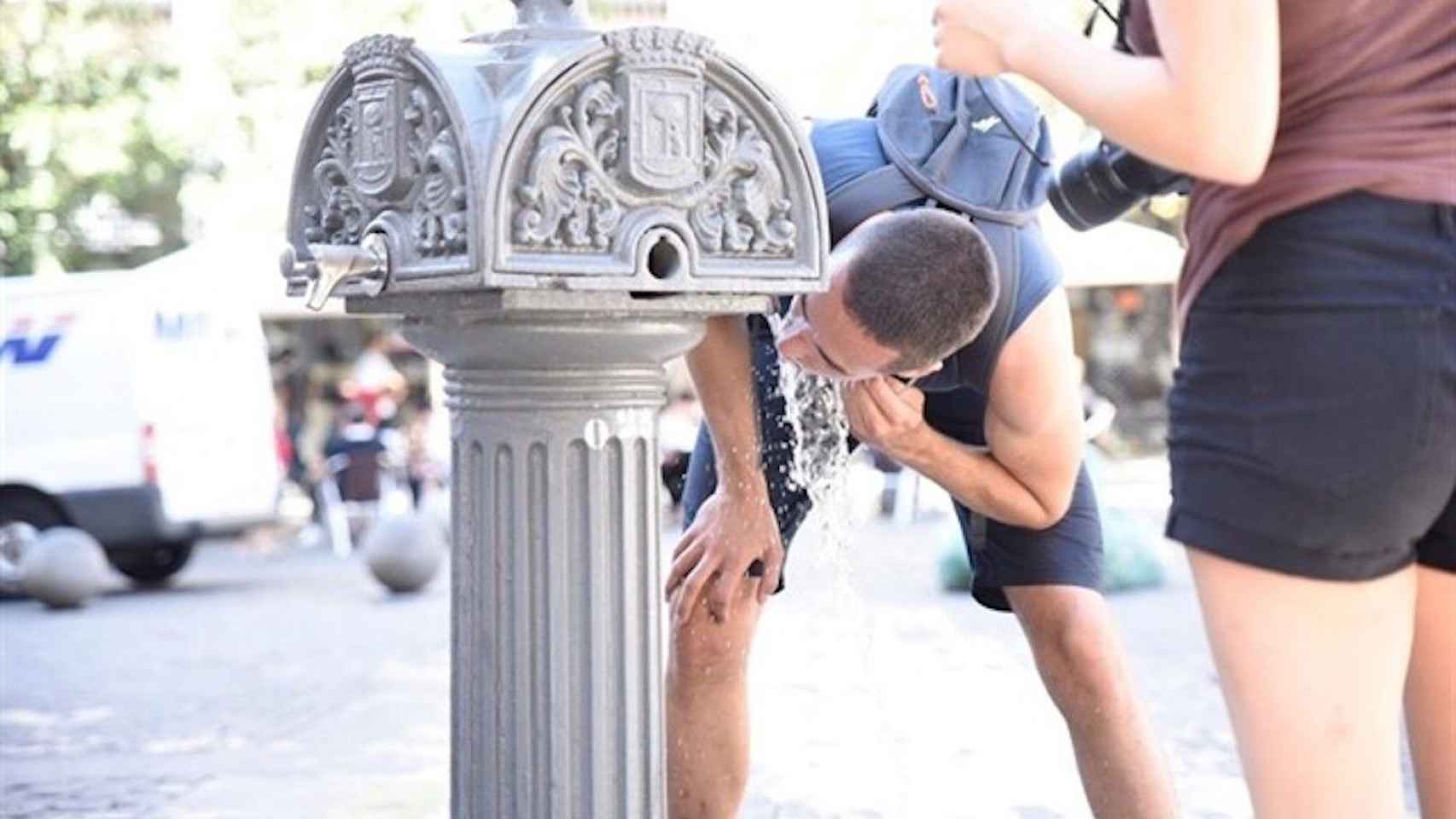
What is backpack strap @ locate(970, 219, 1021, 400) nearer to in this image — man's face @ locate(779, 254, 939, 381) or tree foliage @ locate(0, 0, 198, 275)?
man's face @ locate(779, 254, 939, 381)

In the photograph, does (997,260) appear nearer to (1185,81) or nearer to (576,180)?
(576,180)

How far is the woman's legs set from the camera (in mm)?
2266

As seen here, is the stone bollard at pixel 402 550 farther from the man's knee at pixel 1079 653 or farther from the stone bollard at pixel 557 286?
the stone bollard at pixel 557 286

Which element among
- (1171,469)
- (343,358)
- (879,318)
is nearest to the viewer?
(1171,469)

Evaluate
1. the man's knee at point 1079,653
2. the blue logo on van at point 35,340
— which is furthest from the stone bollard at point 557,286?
the blue logo on van at point 35,340

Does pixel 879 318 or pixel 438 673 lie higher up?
pixel 879 318

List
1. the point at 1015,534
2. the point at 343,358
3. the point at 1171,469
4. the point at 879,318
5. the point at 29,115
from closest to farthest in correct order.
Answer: the point at 1171,469 < the point at 879,318 < the point at 1015,534 < the point at 29,115 < the point at 343,358

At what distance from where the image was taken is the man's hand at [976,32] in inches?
95.7

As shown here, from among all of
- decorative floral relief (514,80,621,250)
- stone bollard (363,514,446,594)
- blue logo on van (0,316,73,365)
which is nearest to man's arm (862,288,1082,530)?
decorative floral relief (514,80,621,250)

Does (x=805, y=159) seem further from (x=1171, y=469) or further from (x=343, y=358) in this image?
→ (x=343, y=358)

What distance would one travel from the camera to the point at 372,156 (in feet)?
10.0

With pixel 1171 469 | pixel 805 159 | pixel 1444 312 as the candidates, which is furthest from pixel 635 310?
pixel 1444 312

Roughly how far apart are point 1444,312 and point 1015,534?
183cm

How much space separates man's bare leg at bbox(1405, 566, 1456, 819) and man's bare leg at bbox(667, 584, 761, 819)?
1.63 meters
